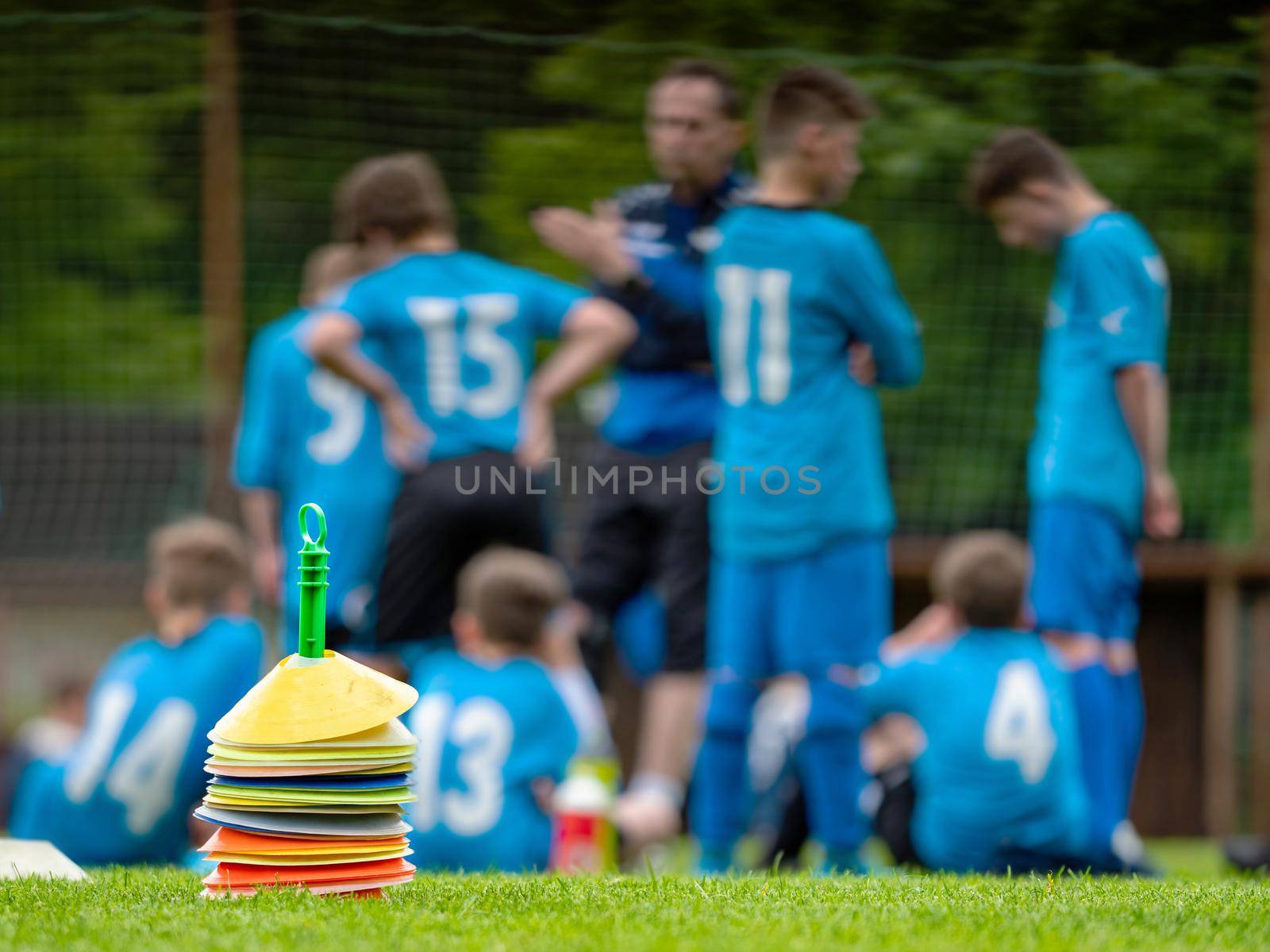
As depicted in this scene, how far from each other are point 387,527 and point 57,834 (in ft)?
4.62

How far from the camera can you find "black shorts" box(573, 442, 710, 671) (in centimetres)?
544

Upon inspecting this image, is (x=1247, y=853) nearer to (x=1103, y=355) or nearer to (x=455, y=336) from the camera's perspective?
(x=1103, y=355)

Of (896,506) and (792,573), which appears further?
(896,506)

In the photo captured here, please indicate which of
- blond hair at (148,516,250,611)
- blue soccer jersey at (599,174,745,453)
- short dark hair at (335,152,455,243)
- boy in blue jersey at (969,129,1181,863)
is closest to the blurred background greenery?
short dark hair at (335,152,455,243)

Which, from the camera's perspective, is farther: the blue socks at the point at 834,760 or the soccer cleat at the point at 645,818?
the soccer cleat at the point at 645,818

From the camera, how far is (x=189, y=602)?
5.39m

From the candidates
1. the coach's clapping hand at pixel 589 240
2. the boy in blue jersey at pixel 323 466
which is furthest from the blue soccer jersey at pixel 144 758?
the coach's clapping hand at pixel 589 240

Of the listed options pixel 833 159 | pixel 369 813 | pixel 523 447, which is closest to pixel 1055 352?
pixel 833 159

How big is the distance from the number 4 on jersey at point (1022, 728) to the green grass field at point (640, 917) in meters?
1.49

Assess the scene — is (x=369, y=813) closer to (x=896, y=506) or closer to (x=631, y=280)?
(x=631, y=280)

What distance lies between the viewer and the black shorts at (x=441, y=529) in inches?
217

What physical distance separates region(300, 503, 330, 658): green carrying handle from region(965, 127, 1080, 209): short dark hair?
3188 millimetres

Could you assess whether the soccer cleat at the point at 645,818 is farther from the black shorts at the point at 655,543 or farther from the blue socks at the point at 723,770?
the blue socks at the point at 723,770

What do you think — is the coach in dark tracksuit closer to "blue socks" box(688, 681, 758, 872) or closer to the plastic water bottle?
the plastic water bottle
